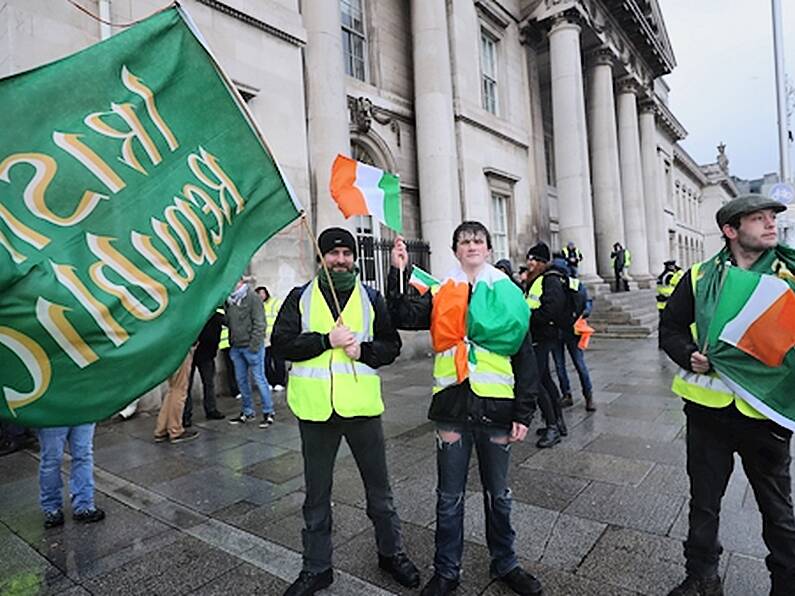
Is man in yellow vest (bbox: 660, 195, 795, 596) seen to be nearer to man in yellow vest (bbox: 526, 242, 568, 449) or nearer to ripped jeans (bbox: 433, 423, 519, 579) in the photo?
ripped jeans (bbox: 433, 423, 519, 579)

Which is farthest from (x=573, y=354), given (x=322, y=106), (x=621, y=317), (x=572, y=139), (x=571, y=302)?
(x=572, y=139)

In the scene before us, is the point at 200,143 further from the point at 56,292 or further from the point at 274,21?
the point at 274,21

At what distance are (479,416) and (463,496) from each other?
0.45m

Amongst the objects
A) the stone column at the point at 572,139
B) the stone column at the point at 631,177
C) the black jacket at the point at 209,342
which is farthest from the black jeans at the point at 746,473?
the stone column at the point at 631,177

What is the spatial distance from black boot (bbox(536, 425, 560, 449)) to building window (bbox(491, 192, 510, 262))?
1152cm

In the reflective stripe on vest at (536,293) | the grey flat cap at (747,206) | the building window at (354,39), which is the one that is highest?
the building window at (354,39)

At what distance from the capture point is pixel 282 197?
2672mm

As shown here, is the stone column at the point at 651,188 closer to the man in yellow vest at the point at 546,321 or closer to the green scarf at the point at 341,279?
the man in yellow vest at the point at 546,321

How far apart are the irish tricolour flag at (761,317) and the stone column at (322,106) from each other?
8.13 m

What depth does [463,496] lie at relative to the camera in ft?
8.64

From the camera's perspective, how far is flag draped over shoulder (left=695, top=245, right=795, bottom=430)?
221 cm

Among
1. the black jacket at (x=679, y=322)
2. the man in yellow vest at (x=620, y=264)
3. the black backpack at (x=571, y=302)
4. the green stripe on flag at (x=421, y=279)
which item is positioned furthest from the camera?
the man in yellow vest at (x=620, y=264)

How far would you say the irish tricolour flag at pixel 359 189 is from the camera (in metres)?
3.02

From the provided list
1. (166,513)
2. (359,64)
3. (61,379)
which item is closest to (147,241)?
(61,379)
